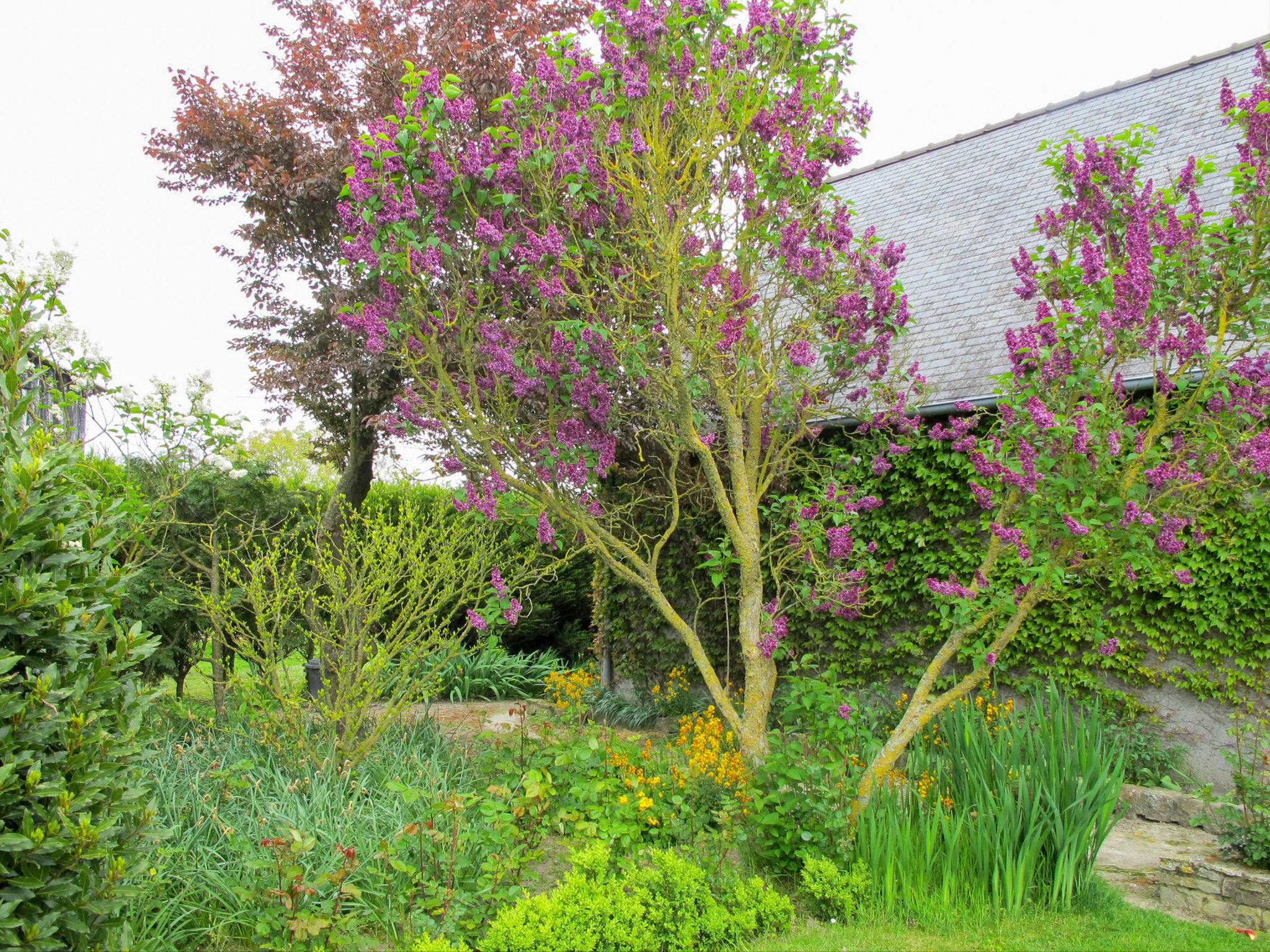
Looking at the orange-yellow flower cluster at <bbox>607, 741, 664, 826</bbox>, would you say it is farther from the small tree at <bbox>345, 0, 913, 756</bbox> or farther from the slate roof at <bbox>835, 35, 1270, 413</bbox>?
the slate roof at <bbox>835, 35, 1270, 413</bbox>

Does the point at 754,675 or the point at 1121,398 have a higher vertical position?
the point at 1121,398

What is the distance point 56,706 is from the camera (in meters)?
2.21

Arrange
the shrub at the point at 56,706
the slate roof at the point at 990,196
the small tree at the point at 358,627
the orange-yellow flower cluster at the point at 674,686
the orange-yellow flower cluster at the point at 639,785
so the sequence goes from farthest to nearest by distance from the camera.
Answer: the orange-yellow flower cluster at the point at 674,686, the slate roof at the point at 990,196, the small tree at the point at 358,627, the orange-yellow flower cluster at the point at 639,785, the shrub at the point at 56,706

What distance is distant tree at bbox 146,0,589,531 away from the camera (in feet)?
24.8

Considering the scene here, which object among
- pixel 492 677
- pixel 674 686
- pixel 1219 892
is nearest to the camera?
pixel 1219 892

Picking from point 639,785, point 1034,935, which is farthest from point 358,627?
point 1034,935

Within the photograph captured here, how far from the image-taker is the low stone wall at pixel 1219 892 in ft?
13.0

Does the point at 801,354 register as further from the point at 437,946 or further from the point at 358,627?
the point at 437,946

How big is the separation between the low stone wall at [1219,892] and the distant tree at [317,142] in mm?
6548

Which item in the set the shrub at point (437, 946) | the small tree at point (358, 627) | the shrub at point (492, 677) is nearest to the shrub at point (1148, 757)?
the small tree at point (358, 627)

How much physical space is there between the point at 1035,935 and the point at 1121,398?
2582 millimetres

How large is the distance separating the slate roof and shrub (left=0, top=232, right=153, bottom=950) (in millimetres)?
5579

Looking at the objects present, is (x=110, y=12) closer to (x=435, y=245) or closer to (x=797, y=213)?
(x=435, y=245)

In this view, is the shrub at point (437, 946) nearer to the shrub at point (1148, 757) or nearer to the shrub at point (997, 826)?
the shrub at point (997, 826)
